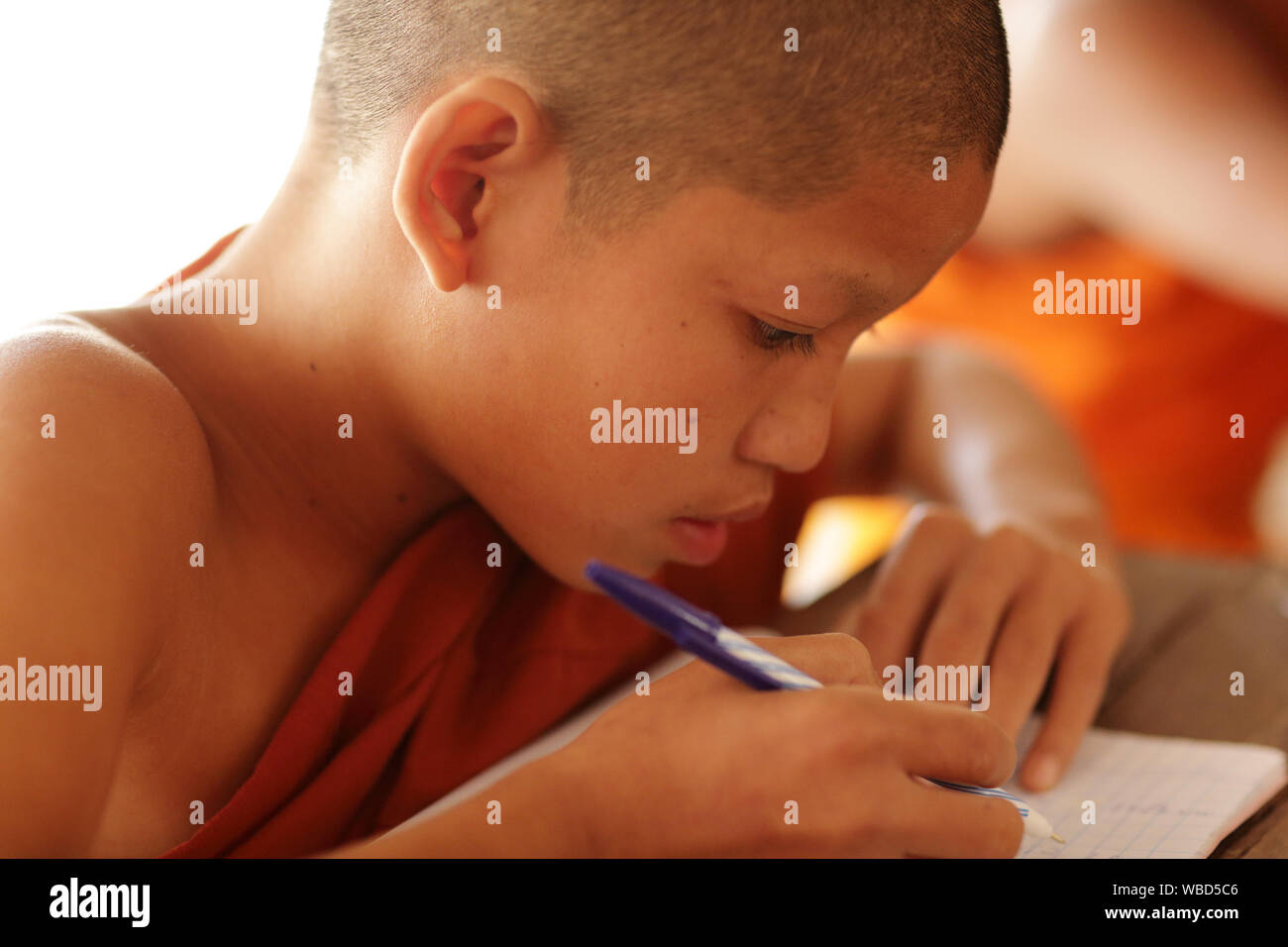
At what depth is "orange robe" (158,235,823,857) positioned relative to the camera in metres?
0.57

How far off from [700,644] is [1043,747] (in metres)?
0.28

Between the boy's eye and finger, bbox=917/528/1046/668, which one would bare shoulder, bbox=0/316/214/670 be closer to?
the boy's eye

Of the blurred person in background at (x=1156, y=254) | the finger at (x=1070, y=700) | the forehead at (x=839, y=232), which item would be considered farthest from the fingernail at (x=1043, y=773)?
the blurred person in background at (x=1156, y=254)

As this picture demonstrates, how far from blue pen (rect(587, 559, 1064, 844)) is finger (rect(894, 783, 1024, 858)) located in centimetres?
1

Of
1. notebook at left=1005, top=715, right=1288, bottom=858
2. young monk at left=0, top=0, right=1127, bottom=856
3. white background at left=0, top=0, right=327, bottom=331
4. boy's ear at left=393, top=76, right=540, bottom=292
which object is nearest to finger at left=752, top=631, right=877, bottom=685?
young monk at left=0, top=0, right=1127, bottom=856

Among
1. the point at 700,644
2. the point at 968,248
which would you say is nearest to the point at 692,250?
the point at 700,644

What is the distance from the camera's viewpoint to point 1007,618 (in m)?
0.69

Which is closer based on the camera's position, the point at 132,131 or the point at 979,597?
the point at 979,597

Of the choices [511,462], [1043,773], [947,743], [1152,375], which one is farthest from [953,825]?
[1152,375]

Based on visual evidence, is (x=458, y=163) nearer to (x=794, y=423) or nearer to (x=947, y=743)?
(x=794, y=423)

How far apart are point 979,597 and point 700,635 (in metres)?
0.31

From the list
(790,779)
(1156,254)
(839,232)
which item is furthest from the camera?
(1156,254)
